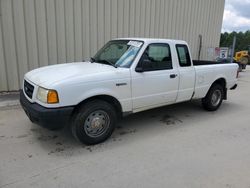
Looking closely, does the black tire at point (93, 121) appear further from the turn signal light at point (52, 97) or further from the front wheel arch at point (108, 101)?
the turn signal light at point (52, 97)

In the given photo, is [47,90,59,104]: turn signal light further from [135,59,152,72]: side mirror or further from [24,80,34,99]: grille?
[135,59,152,72]: side mirror

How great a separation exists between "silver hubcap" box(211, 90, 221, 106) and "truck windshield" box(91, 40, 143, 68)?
2.75 meters

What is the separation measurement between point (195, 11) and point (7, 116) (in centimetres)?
945

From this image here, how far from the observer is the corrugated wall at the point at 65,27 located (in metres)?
→ 6.36

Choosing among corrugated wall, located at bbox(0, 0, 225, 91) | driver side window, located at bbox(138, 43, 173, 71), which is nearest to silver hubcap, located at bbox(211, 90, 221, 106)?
driver side window, located at bbox(138, 43, 173, 71)

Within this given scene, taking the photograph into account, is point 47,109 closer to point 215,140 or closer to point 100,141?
point 100,141

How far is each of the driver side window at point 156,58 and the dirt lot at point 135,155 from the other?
127 centimetres

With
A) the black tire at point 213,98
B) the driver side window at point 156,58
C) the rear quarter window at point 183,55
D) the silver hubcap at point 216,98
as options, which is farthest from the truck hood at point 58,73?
the silver hubcap at point 216,98

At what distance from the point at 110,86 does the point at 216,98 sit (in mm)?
3483

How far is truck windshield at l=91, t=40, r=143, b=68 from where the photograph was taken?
416 cm

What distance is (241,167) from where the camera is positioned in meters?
3.31

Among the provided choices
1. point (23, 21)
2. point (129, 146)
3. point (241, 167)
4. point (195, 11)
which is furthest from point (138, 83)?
point (195, 11)

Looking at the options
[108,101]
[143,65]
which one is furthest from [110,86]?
[143,65]

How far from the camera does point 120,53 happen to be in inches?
172
